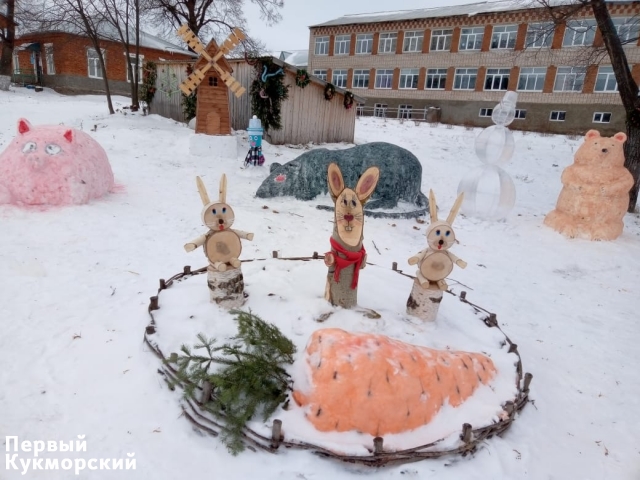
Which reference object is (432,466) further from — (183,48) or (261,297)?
(183,48)

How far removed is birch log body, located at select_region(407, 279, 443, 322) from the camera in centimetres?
375

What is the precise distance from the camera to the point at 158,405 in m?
2.90

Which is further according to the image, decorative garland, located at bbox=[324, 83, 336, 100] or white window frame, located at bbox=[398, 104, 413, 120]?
white window frame, located at bbox=[398, 104, 413, 120]

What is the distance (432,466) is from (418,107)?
87.6 feet

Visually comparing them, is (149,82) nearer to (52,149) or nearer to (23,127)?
(23,127)

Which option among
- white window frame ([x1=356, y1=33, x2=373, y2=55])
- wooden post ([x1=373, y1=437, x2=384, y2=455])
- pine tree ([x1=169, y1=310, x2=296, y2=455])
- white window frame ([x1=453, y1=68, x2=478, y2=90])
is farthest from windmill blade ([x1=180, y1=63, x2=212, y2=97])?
white window frame ([x1=356, y1=33, x2=373, y2=55])

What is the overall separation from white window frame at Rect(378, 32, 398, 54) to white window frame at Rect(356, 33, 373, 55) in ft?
2.35

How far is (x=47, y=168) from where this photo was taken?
6.03m

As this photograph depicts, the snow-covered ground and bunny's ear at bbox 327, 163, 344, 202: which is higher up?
bunny's ear at bbox 327, 163, 344, 202

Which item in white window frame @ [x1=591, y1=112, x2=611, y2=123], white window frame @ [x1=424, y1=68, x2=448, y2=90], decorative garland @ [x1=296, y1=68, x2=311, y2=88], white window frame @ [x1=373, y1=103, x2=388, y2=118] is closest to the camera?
decorative garland @ [x1=296, y1=68, x2=311, y2=88]

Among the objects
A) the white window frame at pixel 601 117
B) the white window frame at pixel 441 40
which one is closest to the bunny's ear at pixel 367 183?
the white window frame at pixel 601 117

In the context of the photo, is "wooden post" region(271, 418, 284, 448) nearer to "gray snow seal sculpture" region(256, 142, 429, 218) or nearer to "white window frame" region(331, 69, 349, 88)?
"gray snow seal sculpture" region(256, 142, 429, 218)

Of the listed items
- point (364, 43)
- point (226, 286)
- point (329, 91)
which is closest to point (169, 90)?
point (329, 91)

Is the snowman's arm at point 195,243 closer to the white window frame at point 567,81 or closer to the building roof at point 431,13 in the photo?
the building roof at point 431,13
